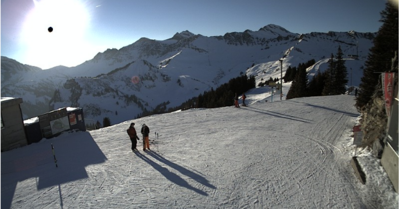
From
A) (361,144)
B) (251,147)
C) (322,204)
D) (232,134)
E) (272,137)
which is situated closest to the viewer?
(322,204)

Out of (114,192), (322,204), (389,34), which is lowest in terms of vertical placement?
(322,204)

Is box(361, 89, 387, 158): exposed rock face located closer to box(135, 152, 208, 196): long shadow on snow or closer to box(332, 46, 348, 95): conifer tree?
box(135, 152, 208, 196): long shadow on snow

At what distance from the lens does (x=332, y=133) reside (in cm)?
1382

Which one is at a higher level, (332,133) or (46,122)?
(46,122)

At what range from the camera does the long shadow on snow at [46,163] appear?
930 centimetres

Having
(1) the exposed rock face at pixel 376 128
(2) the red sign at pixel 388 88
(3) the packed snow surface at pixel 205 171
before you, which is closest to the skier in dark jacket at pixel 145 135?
(3) the packed snow surface at pixel 205 171

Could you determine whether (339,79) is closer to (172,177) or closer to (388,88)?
(388,88)

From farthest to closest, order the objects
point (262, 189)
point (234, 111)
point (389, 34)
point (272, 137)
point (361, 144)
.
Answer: point (234, 111), point (389, 34), point (272, 137), point (361, 144), point (262, 189)

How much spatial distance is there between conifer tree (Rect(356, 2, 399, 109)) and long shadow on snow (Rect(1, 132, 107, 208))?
1921cm

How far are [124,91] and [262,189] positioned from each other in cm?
20133

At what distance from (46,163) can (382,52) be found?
23.7 metres

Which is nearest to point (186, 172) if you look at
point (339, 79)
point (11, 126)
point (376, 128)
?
point (376, 128)

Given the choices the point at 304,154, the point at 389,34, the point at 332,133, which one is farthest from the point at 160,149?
the point at 389,34

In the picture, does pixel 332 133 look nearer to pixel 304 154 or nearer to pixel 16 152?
pixel 304 154
